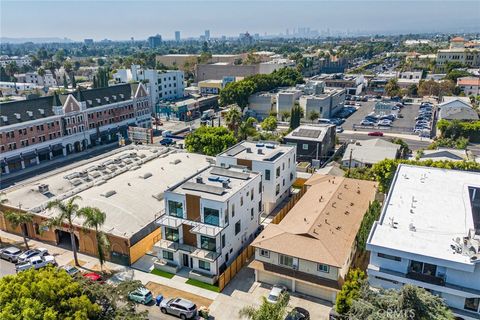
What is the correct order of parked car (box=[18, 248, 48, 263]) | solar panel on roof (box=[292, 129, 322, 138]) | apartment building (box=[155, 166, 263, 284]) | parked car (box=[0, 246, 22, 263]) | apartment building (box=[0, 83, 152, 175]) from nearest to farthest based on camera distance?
apartment building (box=[155, 166, 263, 284])
parked car (box=[18, 248, 48, 263])
parked car (box=[0, 246, 22, 263])
apartment building (box=[0, 83, 152, 175])
solar panel on roof (box=[292, 129, 322, 138])

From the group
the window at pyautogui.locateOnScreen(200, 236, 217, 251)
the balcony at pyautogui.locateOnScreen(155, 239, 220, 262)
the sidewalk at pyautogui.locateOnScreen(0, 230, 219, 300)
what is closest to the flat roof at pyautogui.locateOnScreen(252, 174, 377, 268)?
the window at pyautogui.locateOnScreen(200, 236, 217, 251)

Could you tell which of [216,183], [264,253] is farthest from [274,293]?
[216,183]

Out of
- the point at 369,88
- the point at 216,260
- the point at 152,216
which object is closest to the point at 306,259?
the point at 216,260

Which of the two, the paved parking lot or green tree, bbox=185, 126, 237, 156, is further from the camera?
the paved parking lot

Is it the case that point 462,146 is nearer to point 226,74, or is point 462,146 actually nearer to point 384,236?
point 384,236

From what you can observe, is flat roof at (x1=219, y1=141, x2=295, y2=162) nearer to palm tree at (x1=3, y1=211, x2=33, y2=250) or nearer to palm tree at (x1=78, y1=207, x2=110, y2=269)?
palm tree at (x1=78, y1=207, x2=110, y2=269)

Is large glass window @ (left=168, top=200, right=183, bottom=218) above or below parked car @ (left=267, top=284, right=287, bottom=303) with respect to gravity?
above

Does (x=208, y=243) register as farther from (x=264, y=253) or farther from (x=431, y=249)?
(x=431, y=249)
